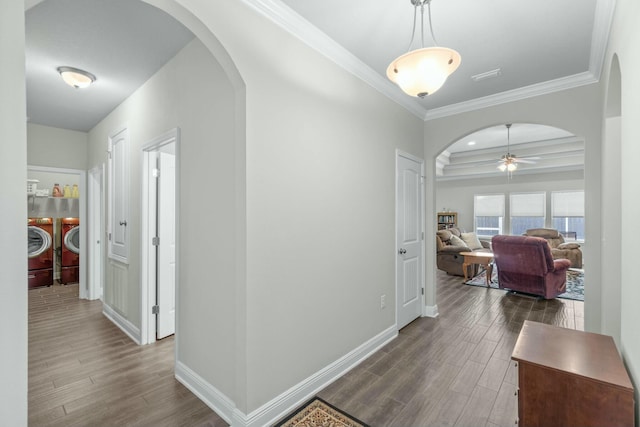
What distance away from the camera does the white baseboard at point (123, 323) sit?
3.20 metres

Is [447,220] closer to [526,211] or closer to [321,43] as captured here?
[526,211]

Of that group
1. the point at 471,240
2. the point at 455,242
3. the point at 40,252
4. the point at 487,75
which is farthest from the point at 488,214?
the point at 40,252

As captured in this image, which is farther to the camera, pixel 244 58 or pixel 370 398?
pixel 370 398

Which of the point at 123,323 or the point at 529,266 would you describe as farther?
the point at 529,266

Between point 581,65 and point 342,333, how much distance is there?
3.34 meters

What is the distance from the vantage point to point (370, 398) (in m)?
2.21

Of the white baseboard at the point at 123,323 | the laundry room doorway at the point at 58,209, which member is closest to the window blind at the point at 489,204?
the white baseboard at the point at 123,323

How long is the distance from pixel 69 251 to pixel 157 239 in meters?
4.63

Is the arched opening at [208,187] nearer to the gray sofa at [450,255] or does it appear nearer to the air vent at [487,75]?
the air vent at [487,75]

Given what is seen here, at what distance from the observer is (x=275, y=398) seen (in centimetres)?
201

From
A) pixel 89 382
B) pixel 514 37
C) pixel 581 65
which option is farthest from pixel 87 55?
pixel 581 65

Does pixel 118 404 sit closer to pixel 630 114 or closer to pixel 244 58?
pixel 244 58

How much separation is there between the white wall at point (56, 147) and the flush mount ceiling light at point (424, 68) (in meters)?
5.30

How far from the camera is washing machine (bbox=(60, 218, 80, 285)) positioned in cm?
605
